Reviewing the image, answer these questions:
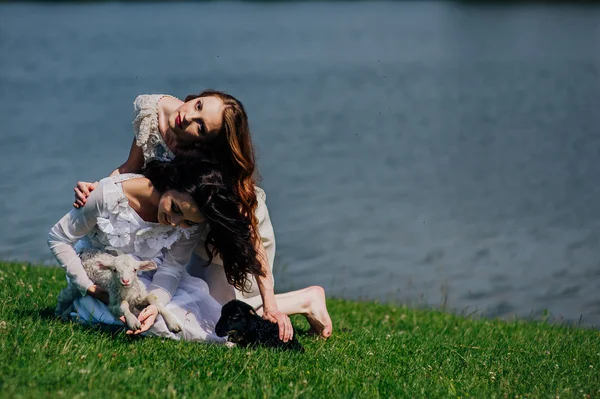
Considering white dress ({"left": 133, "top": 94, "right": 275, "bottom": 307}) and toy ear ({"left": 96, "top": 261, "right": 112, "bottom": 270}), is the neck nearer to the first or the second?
white dress ({"left": 133, "top": 94, "right": 275, "bottom": 307})

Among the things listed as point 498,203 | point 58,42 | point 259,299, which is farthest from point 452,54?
point 259,299

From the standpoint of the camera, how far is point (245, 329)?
603cm

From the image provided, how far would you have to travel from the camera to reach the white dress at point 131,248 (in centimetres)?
602

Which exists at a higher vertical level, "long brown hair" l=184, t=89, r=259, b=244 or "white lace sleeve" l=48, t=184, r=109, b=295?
"long brown hair" l=184, t=89, r=259, b=244

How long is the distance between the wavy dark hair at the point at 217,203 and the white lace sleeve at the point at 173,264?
0.13m

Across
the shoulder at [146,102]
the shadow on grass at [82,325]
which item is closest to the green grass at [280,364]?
the shadow on grass at [82,325]

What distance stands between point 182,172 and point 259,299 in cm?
150

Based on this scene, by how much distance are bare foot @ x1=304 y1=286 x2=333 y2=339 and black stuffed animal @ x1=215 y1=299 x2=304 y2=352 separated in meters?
0.93

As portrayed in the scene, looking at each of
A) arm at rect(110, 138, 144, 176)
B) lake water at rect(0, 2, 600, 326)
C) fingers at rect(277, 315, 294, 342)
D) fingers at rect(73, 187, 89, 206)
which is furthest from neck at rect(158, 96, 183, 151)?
lake water at rect(0, 2, 600, 326)

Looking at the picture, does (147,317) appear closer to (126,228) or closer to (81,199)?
(126,228)

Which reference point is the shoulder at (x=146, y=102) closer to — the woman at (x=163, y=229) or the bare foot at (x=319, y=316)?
the woman at (x=163, y=229)

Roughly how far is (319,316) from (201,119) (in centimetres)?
190

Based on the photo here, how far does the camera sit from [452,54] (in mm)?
34906

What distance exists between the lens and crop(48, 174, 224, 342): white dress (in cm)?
602
